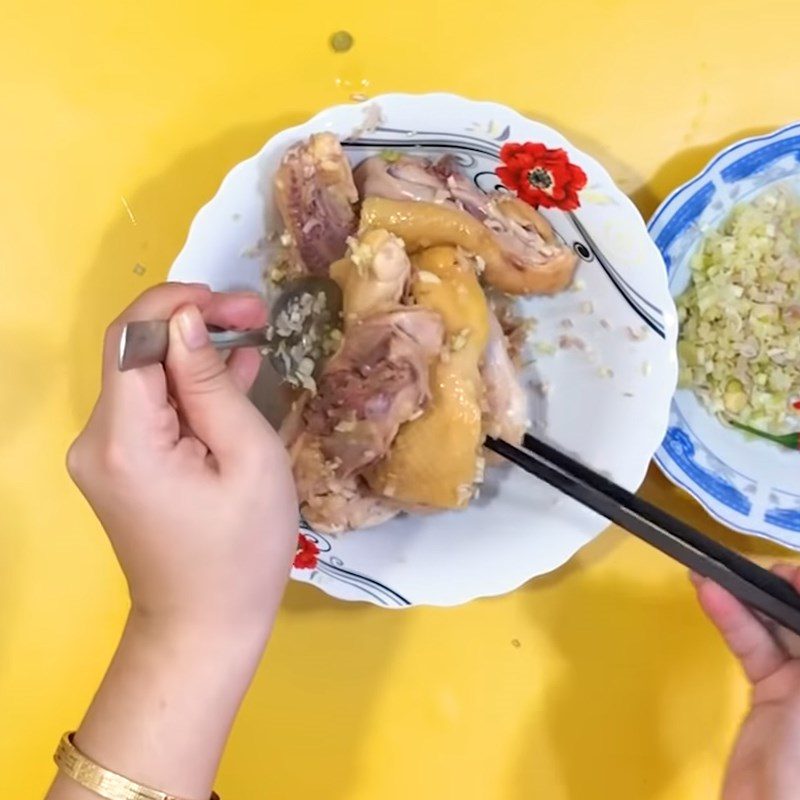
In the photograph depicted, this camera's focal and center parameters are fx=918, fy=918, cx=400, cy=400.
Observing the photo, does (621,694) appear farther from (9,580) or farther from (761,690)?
(9,580)

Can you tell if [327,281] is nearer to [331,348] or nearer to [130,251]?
[331,348]

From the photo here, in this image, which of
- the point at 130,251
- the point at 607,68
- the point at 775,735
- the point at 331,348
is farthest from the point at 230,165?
the point at 775,735

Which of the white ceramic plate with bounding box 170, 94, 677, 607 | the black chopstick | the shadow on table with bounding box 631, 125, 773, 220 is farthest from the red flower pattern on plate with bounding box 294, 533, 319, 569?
the shadow on table with bounding box 631, 125, 773, 220

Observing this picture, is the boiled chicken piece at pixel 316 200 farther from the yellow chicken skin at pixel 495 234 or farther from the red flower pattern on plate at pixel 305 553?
the red flower pattern on plate at pixel 305 553

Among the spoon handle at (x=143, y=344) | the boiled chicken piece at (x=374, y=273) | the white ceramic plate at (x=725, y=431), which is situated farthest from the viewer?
the white ceramic plate at (x=725, y=431)

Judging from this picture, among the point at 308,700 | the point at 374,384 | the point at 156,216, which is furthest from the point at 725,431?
the point at 156,216

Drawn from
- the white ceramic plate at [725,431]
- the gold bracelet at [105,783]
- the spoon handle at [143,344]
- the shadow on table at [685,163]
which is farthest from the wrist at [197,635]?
the shadow on table at [685,163]
